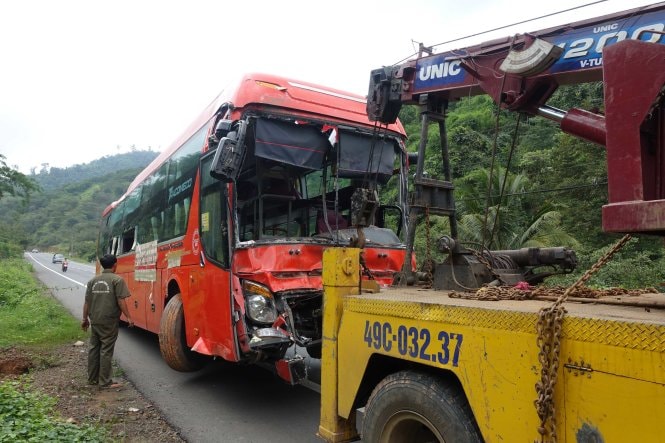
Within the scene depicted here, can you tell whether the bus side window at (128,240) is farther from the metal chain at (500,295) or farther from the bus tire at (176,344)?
the metal chain at (500,295)

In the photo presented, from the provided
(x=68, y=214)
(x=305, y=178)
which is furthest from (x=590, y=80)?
(x=68, y=214)

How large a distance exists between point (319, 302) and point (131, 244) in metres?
6.16

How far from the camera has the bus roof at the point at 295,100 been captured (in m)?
5.55

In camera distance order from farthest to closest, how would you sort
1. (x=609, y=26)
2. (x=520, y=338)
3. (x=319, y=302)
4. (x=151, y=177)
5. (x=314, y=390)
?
(x=151, y=177) < (x=314, y=390) < (x=319, y=302) < (x=609, y=26) < (x=520, y=338)

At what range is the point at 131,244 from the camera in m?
10.3

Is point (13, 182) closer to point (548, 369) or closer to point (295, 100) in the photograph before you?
point (295, 100)

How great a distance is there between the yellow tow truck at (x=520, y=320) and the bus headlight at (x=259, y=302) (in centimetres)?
149

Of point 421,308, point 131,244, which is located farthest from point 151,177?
point 421,308

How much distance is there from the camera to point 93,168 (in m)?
170

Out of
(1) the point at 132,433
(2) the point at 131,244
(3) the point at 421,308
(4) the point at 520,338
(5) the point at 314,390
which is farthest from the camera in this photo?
(2) the point at 131,244

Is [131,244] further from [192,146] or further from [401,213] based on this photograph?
[401,213]

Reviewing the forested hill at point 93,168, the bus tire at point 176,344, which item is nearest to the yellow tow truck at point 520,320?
the bus tire at point 176,344

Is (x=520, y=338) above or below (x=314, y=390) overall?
above

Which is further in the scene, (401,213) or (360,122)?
(401,213)
